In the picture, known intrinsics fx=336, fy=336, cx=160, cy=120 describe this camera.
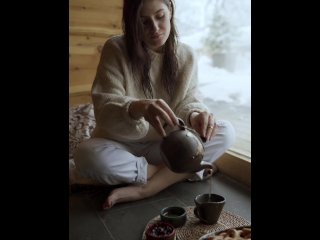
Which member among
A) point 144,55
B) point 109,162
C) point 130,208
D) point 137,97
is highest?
point 144,55

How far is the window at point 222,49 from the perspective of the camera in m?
3.12

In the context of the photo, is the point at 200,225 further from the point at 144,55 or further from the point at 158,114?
the point at 144,55

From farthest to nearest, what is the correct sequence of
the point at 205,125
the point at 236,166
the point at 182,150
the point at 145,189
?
the point at 236,166 → the point at 145,189 → the point at 205,125 → the point at 182,150

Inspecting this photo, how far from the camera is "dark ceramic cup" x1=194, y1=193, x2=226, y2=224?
1399 millimetres

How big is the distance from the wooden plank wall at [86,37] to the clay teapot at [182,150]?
1.89 m

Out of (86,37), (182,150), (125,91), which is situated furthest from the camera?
(86,37)

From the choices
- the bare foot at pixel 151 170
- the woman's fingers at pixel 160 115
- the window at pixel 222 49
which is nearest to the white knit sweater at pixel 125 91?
the bare foot at pixel 151 170

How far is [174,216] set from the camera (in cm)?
143

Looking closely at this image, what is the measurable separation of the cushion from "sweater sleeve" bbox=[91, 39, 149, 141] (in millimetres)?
470

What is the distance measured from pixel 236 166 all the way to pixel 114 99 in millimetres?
927

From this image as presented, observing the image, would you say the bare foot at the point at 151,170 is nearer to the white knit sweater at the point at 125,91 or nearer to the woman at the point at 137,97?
the woman at the point at 137,97

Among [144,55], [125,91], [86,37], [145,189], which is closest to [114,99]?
[125,91]

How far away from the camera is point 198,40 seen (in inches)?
135
